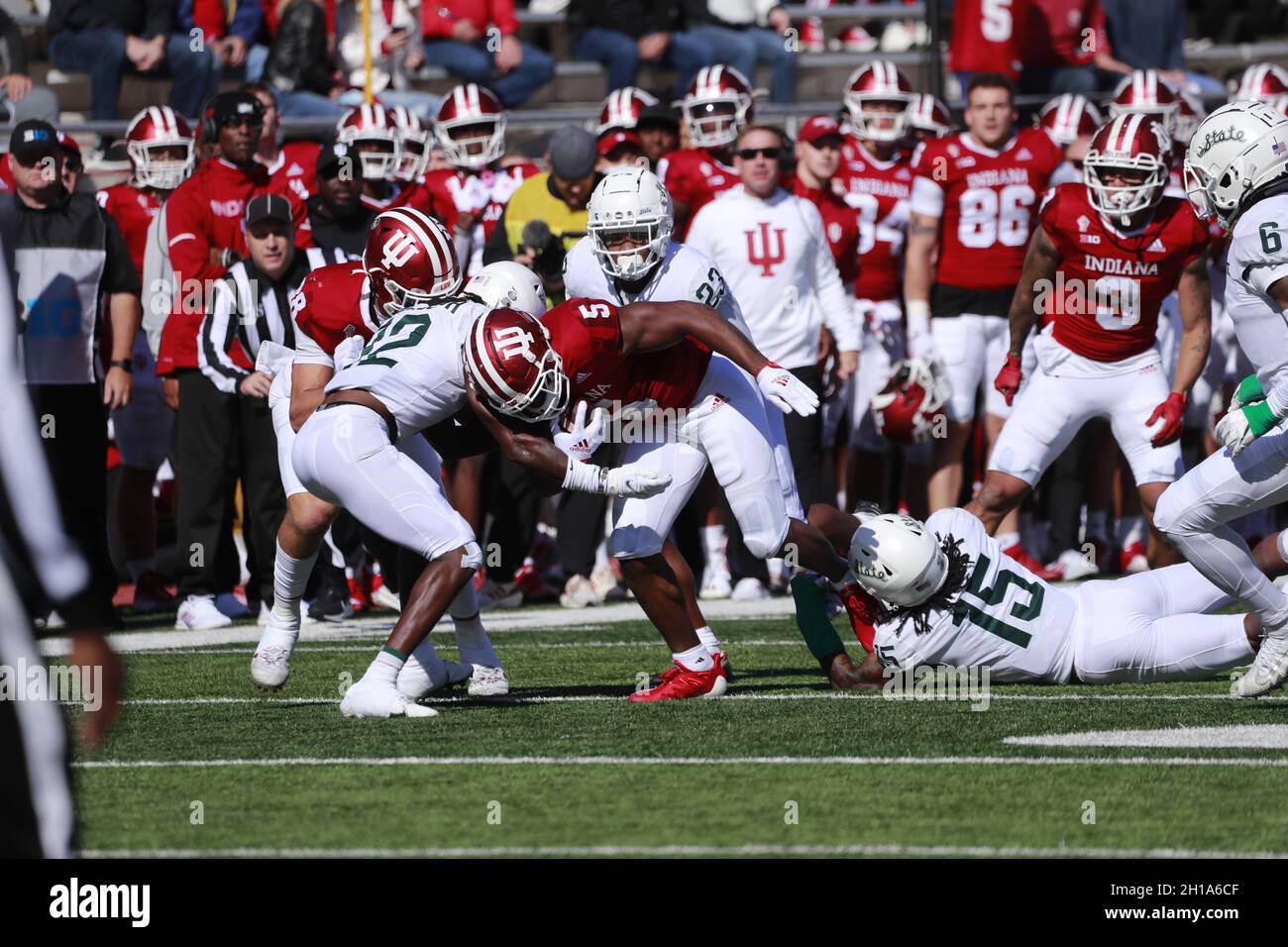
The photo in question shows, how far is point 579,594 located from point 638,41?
14.9 ft

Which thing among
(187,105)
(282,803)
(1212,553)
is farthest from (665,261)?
(187,105)

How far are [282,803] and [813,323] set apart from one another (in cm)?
516

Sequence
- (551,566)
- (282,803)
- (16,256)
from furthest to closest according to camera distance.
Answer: (551,566) → (16,256) → (282,803)

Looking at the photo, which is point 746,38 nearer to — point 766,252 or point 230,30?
point 230,30

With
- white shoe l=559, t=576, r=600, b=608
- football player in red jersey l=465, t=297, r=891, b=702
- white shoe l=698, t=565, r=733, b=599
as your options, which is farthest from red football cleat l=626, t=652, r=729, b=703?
white shoe l=698, t=565, r=733, b=599

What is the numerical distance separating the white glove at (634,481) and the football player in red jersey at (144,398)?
14.0 ft

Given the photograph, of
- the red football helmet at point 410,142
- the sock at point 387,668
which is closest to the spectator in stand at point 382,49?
the red football helmet at point 410,142

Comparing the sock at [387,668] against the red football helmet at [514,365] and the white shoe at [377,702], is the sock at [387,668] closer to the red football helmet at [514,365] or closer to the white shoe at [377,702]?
the white shoe at [377,702]

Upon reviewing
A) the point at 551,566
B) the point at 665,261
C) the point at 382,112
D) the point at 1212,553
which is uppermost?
the point at 382,112

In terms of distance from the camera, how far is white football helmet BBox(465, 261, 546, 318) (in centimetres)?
640

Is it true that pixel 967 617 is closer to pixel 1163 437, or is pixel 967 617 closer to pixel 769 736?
pixel 769 736

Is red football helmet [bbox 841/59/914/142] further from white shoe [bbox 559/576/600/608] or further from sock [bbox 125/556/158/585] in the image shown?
sock [bbox 125/556/158/585]

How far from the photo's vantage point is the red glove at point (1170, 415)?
25.2 feet

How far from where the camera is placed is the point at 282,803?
15.1 ft
